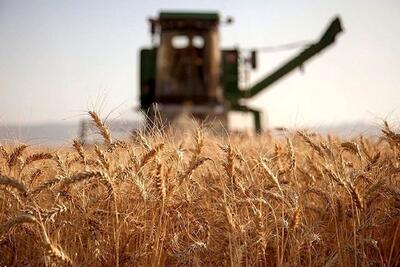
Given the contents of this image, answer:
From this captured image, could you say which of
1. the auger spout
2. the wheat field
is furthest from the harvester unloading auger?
the wheat field

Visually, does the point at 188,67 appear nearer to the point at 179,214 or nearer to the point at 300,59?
the point at 300,59

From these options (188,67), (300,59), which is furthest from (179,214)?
(300,59)

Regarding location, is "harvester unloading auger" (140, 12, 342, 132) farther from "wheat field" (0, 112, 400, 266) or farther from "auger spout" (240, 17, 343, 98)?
"wheat field" (0, 112, 400, 266)

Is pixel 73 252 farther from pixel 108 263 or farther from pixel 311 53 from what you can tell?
pixel 311 53

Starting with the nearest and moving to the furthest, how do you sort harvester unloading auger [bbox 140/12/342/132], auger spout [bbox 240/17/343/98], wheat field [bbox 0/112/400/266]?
1. wheat field [bbox 0/112/400/266]
2. harvester unloading auger [bbox 140/12/342/132]
3. auger spout [bbox 240/17/343/98]

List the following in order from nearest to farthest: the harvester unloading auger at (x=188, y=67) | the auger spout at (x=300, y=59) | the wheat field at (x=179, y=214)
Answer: the wheat field at (x=179, y=214) → the harvester unloading auger at (x=188, y=67) → the auger spout at (x=300, y=59)

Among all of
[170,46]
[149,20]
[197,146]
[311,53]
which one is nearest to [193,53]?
[170,46]

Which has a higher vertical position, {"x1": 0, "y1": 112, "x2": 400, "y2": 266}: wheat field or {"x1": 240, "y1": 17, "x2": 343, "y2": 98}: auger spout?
{"x1": 240, "y1": 17, "x2": 343, "y2": 98}: auger spout

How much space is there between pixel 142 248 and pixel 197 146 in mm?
623

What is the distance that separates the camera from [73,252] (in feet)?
5.75

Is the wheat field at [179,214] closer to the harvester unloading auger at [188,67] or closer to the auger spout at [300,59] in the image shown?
the harvester unloading auger at [188,67]

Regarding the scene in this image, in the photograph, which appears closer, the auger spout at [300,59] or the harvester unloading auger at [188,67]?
the harvester unloading auger at [188,67]

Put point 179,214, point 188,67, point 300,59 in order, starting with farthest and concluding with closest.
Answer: point 300,59
point 188,67
point 179,214

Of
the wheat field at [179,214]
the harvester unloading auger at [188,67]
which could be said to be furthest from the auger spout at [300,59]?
the wheat field at [179,214]
